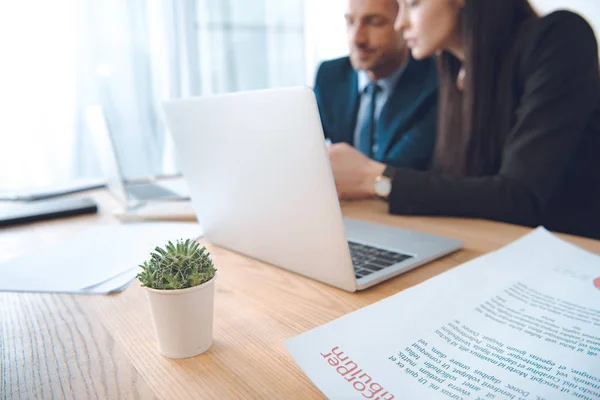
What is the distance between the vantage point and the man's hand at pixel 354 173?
38.0 inches

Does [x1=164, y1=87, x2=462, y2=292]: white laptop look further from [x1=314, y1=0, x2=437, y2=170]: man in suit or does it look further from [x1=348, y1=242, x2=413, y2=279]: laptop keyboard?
[x1=314, y1=0, x2=437, y2=170]: man in suit

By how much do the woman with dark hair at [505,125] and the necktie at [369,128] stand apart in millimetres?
333

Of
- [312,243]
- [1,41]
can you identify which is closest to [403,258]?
[312,243]

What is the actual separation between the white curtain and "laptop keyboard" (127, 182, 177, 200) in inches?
47.1

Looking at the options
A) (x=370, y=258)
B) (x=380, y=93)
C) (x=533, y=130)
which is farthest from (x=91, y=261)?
(x=380, y=93)

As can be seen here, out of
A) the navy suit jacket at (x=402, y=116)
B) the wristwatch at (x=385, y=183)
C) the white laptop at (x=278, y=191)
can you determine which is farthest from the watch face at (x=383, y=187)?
the navy suit jacket at (x=402, y=116)

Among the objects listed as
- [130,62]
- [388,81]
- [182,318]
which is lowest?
[182,318]

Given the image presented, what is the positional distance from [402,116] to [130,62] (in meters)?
1.76

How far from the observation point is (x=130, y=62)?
2.52m

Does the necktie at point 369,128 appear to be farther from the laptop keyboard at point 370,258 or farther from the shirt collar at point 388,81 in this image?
the laptop keyboard at point 370,258

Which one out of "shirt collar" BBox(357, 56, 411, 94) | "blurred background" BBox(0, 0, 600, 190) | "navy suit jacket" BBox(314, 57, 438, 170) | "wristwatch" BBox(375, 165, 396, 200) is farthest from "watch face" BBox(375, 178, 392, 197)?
"blurred background" BBox(0, 0, 600, 190)

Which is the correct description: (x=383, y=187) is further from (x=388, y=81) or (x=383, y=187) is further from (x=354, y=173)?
(x=388, y=81)

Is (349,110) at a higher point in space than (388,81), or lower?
lower

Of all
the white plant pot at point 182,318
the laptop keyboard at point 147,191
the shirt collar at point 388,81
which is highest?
the shirt collar at point 388,81
